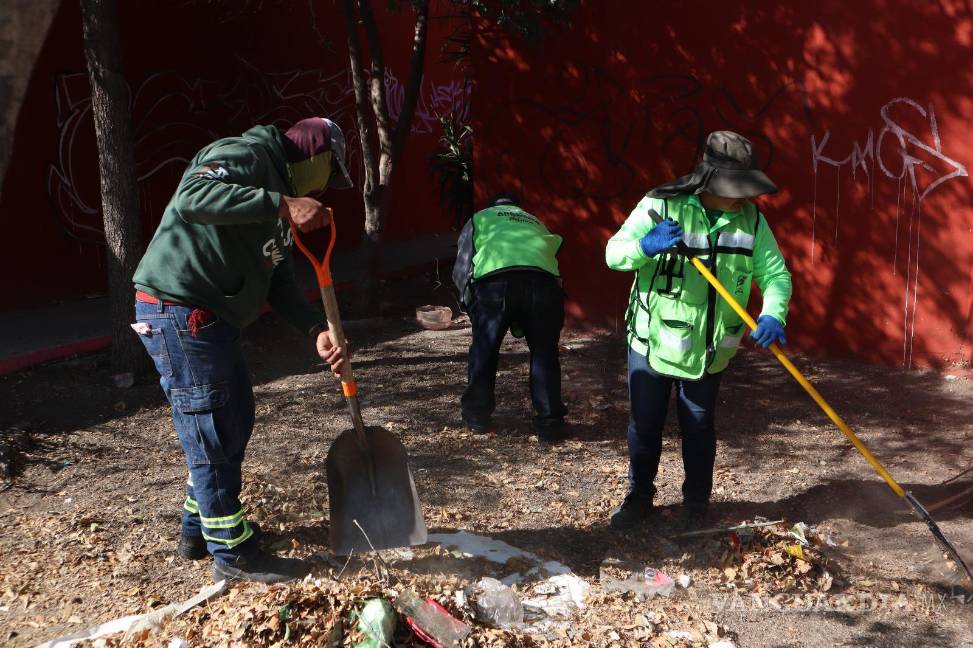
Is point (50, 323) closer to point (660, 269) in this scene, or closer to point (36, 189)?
point (36, 189)

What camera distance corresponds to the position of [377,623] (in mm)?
2967

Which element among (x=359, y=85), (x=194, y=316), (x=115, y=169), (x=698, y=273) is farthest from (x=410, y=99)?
(x=194, y=316)

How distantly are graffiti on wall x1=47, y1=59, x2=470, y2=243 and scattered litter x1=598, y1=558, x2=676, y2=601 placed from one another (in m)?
6.77

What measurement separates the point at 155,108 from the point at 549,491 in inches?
254

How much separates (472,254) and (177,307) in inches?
89.6

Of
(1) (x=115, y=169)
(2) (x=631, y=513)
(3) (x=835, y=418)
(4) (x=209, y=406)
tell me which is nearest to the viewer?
(4) (x=209, y=406)

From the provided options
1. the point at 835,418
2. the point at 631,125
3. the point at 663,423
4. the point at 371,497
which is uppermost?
the point at 631,125

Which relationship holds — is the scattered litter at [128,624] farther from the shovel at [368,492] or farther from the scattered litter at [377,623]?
the scattered litter at [377,623]

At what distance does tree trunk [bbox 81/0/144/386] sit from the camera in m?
6.15

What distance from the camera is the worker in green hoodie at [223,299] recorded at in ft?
10.8

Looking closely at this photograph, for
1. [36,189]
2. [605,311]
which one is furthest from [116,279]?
[605,311]

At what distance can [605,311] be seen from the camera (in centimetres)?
789

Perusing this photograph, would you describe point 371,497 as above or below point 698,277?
below

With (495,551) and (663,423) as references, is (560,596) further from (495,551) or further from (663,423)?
(663,423)
